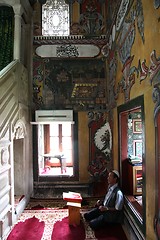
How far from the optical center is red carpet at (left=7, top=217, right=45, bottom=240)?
3867 millimetres

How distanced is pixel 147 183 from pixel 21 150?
3683 mm

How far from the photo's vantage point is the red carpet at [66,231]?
3.85m

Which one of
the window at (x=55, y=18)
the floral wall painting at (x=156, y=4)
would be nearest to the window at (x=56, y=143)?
the window at (x=55, y=18)

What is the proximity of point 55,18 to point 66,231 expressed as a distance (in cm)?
625

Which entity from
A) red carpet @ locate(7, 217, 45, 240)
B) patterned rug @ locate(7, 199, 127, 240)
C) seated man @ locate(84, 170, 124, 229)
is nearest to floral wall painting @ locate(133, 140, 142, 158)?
patterned rug @ locate(7, 199, 127, 240)

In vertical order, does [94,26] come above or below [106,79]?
above

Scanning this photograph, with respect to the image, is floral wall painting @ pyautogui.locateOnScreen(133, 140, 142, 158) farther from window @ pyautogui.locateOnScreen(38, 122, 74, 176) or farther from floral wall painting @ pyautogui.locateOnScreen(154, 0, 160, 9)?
floral wall painting @ pyautogui.locateOnScreen(154, 0, 160, 9)

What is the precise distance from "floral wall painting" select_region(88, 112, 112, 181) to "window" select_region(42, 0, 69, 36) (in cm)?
301

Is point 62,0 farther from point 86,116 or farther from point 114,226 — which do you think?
point 114,226

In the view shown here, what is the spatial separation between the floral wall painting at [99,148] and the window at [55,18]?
301cm

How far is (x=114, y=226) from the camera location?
420cm

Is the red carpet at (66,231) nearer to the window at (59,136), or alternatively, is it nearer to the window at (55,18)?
the window at (59,136)

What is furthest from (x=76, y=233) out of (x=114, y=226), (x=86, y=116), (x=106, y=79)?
(x=106, y=79)

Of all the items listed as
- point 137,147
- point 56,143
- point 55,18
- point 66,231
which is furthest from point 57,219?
point 55,18
